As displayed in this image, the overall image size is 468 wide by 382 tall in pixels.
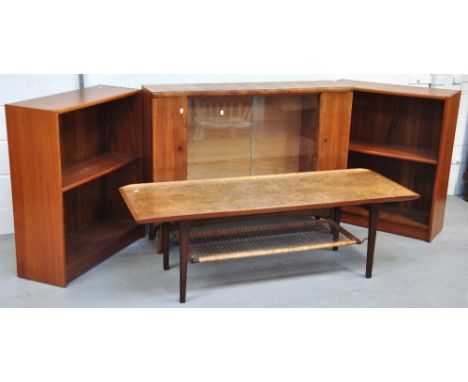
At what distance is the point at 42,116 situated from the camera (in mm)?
4086

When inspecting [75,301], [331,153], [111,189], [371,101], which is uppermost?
[371,101]

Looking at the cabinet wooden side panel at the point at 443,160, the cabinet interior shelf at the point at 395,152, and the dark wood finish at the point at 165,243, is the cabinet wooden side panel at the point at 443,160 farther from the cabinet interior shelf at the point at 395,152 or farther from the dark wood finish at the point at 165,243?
the dark wood finish at the point at 165,243

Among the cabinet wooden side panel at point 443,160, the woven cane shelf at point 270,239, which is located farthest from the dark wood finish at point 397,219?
the woven cane shelf at point 270,239

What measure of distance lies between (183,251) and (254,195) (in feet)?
2.16

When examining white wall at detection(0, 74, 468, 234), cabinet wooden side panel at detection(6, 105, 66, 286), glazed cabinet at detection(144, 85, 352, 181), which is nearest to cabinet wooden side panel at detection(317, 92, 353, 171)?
glazed cabinet at detection(144, 85, 352, 181)

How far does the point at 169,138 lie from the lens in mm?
4828

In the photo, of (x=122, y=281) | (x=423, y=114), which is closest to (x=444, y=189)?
(x=423, y=114)

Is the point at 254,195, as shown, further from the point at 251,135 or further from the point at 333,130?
the point at 333,130

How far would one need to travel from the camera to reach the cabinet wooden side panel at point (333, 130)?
A: 521cm

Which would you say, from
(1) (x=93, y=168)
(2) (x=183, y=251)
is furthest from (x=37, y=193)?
(2) (x=183, y=251)

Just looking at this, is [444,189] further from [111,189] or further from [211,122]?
[111,189]

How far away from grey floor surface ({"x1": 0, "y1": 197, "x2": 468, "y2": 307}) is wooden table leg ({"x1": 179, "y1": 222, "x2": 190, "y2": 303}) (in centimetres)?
10

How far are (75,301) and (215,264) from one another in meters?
1.11

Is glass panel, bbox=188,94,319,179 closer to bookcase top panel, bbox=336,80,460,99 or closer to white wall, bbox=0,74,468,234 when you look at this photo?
bookcase top panel, bbox=336,80,460,99
